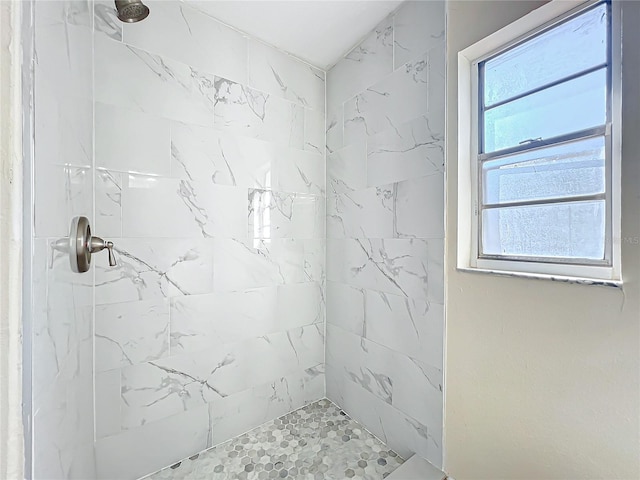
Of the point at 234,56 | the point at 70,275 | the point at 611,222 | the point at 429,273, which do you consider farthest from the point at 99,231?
the point at 611,222

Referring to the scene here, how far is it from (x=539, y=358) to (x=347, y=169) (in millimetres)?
1295

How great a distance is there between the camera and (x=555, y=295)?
0.89 metres

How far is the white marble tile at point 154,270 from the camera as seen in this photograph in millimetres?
1226

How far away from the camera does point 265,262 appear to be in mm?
1667

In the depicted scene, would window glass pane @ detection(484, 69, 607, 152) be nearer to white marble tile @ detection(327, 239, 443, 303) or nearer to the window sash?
the window sash

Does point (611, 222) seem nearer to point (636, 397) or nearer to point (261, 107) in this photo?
point (636, 397)

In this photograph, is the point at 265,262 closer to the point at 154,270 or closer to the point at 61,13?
the point at 154,270

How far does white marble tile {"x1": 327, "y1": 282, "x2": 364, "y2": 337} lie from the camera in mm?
1663

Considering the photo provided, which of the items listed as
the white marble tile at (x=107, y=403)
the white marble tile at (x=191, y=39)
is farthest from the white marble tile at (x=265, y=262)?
the white marble tile at (x=191, y=39)

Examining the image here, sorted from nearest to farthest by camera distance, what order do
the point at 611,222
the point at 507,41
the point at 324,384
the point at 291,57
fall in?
1. the point at 611,222
2. the point at 507,41
3. the point at 291,57
4. the point at 324,384

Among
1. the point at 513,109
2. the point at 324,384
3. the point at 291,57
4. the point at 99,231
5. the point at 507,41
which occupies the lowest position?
the point at 324,384

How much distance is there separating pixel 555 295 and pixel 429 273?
1.53 feet

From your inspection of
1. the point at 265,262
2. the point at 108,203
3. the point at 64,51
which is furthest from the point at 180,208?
the point at 64,51

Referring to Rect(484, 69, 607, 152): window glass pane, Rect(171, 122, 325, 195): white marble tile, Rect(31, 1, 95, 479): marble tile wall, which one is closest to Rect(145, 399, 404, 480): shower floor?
Rect(31, 1, 95, 479): marble tile wall
